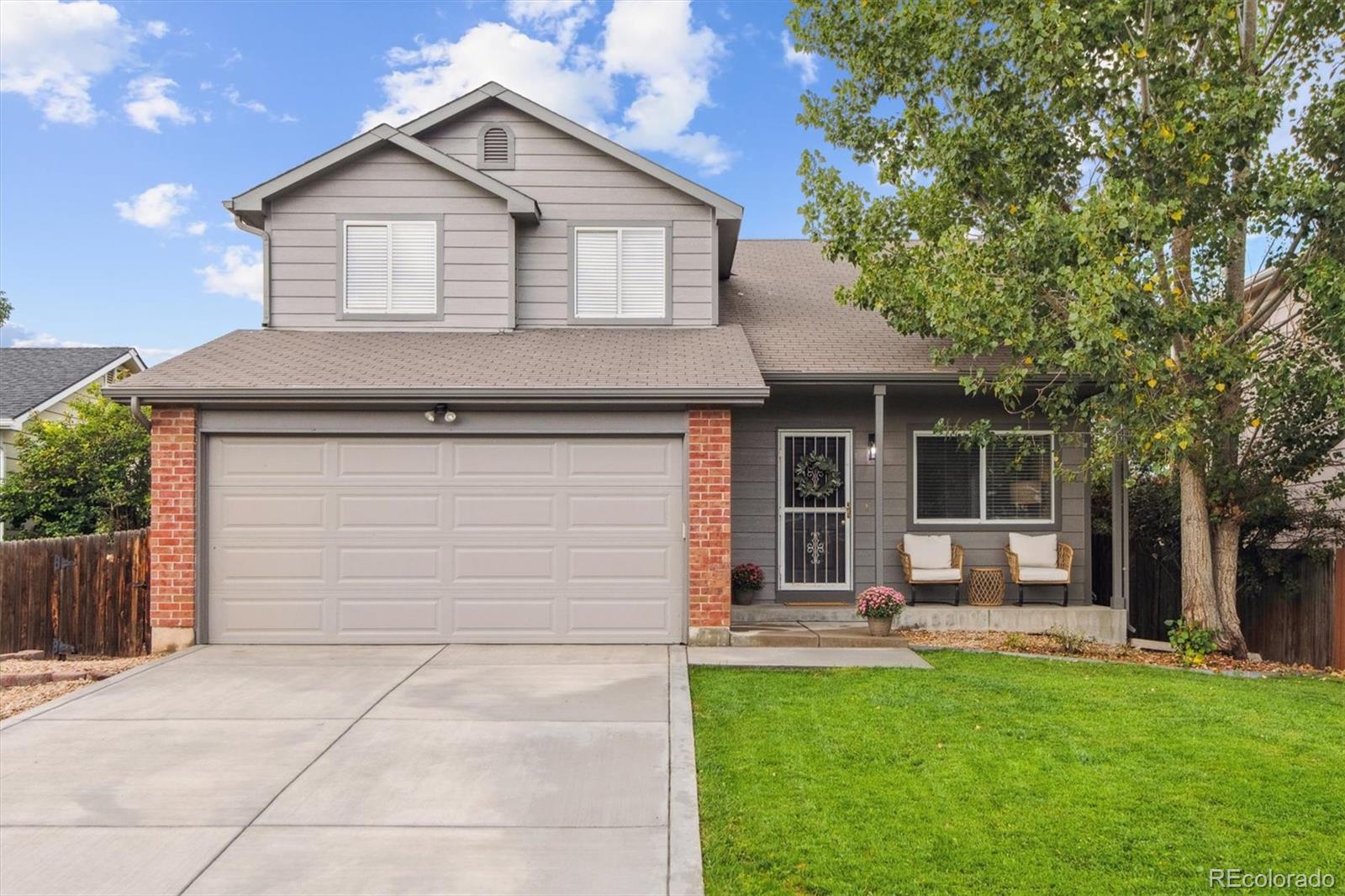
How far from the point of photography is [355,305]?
10.6 metres

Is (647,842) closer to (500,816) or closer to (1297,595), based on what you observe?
(500,816)

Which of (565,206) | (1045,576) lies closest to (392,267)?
(565,206)

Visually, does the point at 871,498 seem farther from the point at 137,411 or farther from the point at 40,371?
the point at 40,371

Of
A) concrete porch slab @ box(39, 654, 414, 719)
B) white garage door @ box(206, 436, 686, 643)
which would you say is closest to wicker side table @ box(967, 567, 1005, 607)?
white garage door @ box(206, 436, 686, 643)

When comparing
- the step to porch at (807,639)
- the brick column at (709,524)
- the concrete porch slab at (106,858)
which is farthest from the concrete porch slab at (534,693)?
the concrete porch slab at (106,858)

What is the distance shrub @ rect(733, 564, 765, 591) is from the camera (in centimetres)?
1049

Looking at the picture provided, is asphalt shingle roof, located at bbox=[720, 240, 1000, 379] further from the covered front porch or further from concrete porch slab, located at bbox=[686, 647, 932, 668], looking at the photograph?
concrete porch slab, located at bbox=[686, 647, 932, 668]

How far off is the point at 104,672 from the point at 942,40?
968 cm

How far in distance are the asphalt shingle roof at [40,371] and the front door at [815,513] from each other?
43.2ft

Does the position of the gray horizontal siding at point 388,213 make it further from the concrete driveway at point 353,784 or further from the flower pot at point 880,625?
the flower pot at point 880,625

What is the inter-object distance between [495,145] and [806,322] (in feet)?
14.6

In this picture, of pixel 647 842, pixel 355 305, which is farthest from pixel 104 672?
pixel 647 842

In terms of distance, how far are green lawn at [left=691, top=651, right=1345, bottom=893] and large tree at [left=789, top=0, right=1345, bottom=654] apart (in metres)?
2.58

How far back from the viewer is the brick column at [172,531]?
8.77 m
